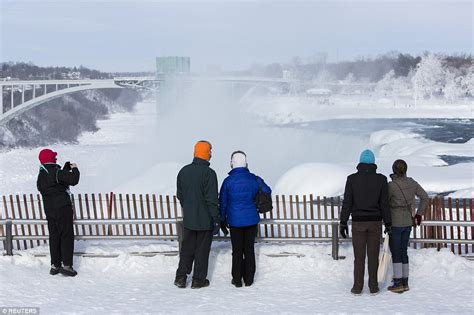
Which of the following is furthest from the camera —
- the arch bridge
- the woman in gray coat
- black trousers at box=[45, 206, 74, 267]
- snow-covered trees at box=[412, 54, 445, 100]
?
snow-covered trees at box=[412, 54, 445, 100]

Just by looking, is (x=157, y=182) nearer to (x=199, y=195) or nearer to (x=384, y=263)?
(x=199, y=195)

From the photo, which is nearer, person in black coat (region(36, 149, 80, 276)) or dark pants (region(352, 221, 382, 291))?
dark pants (region(352, 221, 382, 291))

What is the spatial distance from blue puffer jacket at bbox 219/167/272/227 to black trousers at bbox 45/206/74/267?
2.25 metres

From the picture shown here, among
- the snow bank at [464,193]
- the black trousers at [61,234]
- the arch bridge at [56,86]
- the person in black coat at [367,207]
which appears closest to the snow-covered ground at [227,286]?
the black trousers at [61,234]

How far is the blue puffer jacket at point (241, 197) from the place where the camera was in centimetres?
735

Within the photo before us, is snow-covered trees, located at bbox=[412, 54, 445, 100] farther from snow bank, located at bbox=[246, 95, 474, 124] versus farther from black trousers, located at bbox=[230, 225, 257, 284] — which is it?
black trousers, located at bbox=[230, 225, 257, 284]

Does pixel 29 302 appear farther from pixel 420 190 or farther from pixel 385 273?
pixel 420 190

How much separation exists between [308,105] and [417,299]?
93937 millimetres

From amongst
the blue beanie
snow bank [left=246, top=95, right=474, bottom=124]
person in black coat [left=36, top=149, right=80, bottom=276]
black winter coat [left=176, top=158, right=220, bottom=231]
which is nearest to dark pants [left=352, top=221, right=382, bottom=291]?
the blue beanie

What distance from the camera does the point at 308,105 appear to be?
9975 centimetres

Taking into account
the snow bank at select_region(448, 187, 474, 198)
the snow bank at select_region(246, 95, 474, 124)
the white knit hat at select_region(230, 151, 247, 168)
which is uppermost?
the snow bank at select_region(246, 95, 474, 124)

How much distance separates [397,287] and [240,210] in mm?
2152

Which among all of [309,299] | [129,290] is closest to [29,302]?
[129,290]

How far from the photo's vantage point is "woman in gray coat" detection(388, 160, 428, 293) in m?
7.14
